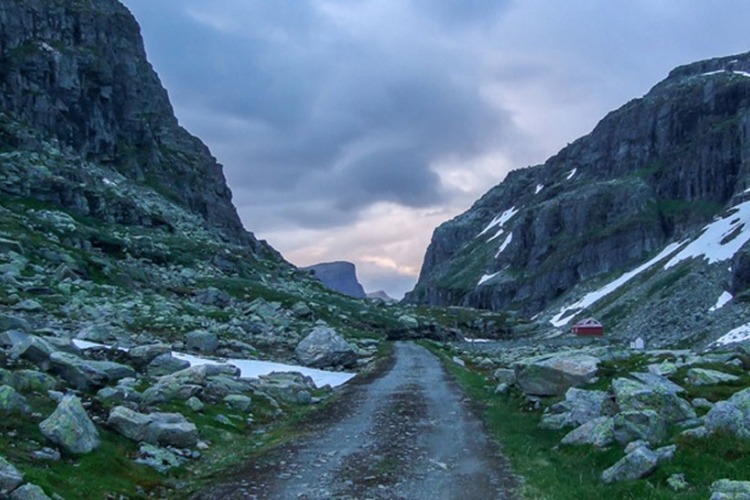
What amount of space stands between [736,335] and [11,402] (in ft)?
307

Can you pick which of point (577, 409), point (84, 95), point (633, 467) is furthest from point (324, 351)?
point (84, 95)

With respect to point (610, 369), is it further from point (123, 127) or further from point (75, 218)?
point (123, 127)

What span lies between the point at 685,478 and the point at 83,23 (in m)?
199

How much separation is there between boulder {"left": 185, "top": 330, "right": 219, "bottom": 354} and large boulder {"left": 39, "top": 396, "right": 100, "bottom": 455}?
3042cm

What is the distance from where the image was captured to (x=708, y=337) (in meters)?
95.6

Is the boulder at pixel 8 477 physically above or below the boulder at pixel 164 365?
below

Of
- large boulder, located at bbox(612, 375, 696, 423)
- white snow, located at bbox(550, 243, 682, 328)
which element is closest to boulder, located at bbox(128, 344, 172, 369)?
large boulder, located at bbox(612, 375, 696, 423)

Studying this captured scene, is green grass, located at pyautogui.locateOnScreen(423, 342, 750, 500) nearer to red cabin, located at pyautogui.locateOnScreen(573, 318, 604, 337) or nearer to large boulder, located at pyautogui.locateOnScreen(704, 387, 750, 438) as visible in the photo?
large boulder, located at pyautogui.locateOnScreen(704, 387, 750, 438)

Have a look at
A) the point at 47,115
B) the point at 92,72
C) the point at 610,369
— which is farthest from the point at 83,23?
the point at 610,369

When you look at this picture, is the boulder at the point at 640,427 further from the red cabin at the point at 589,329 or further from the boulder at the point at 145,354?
the red cabin at the point at 589,329

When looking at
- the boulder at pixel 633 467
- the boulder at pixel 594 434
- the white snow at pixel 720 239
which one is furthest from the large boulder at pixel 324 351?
the white snow at pixel 720 239

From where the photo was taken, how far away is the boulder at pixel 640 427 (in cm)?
1858

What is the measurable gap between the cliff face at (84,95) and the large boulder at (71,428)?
10900 cm

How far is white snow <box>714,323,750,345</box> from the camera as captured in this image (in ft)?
279
